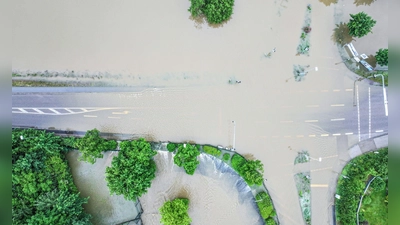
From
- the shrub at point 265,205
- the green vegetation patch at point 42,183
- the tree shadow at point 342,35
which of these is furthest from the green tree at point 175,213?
the tree shadow at point 342,35

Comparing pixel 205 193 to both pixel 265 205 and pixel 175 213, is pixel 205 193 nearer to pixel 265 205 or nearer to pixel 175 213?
pixel 175 213

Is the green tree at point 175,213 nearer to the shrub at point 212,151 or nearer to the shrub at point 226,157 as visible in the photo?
the shrub at point 212,151

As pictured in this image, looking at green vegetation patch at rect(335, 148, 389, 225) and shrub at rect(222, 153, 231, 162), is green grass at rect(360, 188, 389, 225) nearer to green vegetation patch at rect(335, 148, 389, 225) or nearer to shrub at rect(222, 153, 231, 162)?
green vegetation patch at rect(335, 148, 389, 225)

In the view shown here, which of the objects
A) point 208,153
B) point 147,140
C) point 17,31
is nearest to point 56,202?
point 147,140

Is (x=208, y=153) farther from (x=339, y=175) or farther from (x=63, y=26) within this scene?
(x=63, y=26)

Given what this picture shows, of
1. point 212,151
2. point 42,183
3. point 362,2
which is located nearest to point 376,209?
point 212,151
